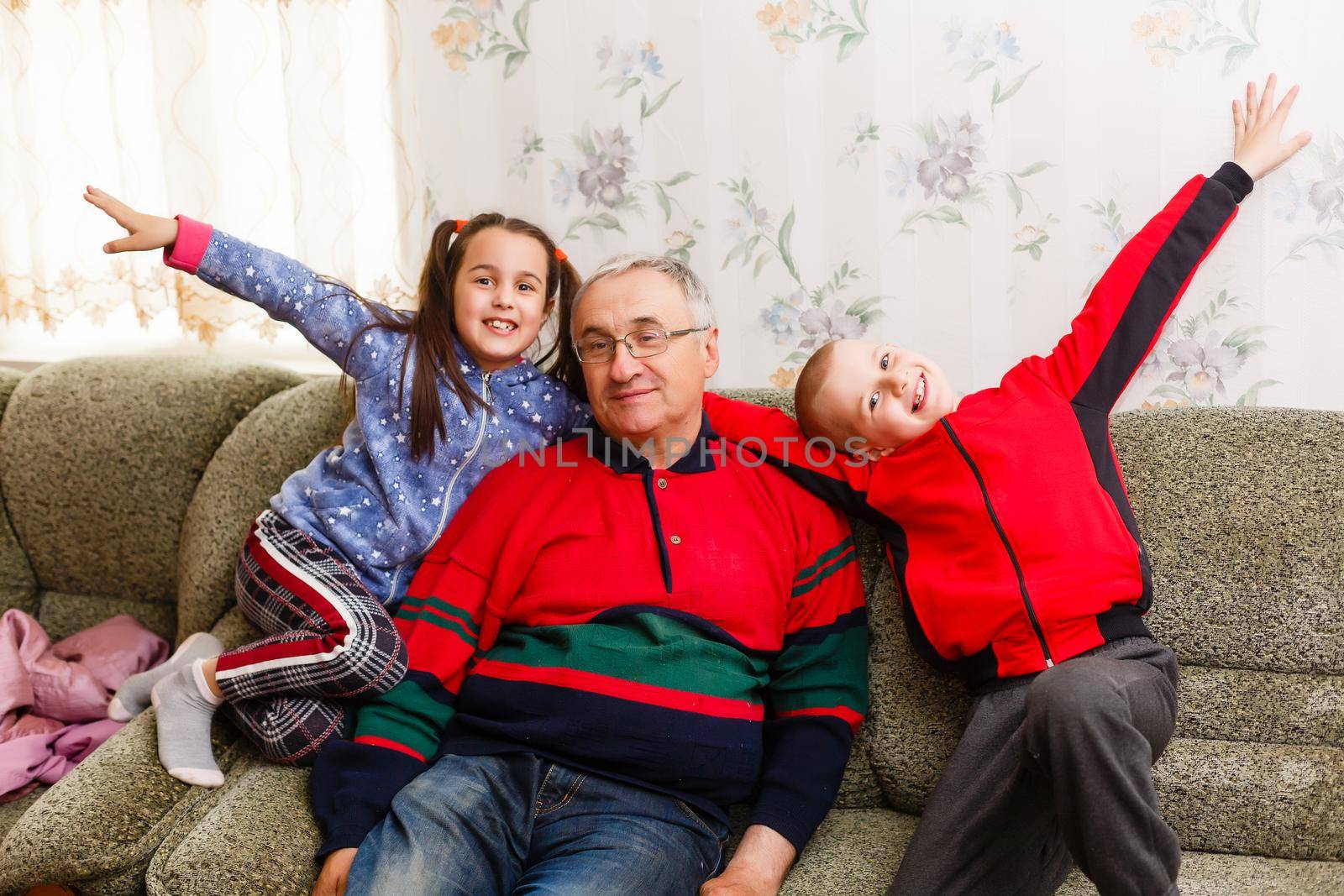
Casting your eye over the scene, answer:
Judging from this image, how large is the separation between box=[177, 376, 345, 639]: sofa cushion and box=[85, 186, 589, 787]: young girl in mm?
129

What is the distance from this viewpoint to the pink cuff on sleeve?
5.00 ft

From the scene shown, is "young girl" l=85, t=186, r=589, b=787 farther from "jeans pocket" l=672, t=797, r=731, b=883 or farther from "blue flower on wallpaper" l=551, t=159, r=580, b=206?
"jeans pocket" l=672, t=797, r=731, b=883

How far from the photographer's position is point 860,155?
1.78 metres

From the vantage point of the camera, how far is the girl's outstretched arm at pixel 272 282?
1505 mm

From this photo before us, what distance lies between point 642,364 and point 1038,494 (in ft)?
1.93

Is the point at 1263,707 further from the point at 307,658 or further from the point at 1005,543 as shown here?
the point at 307,658

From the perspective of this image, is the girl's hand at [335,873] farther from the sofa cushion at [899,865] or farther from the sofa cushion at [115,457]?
the sofa cushion at [115,457]

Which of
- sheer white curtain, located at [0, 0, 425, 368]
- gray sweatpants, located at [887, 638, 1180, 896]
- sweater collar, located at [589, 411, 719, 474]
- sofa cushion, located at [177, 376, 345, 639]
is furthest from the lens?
sheer white curtain, located at [0, 0, 425, 368]

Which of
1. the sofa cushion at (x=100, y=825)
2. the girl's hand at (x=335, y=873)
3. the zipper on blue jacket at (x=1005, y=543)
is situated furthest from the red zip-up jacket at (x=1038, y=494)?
the sofa cushion at (x=100, y=825)

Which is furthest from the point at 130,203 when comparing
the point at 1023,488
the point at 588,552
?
the point at 1023,488

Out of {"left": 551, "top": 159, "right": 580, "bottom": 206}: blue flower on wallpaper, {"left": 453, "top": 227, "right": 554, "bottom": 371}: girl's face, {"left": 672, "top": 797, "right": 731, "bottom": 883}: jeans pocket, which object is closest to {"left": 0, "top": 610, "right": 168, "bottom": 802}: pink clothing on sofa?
{"left": 453, "top": 227, "right": 554, "bottom": 371}: girl's face

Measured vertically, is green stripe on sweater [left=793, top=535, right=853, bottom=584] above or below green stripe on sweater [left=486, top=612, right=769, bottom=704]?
above

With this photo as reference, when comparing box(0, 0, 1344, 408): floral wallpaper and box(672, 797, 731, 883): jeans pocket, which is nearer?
box(672, 797, 731, 883): jeans pocket

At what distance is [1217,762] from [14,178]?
9.01 ft
